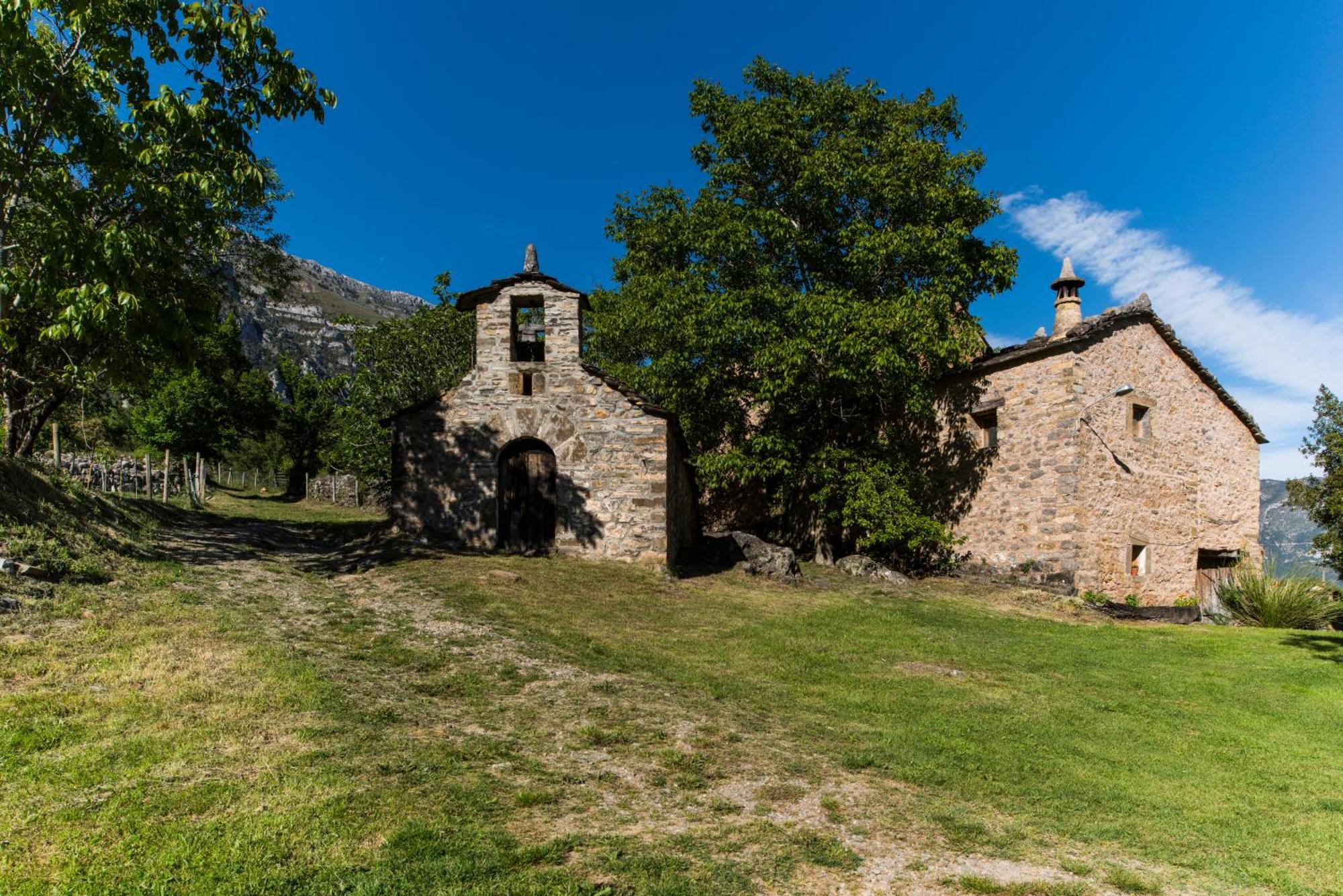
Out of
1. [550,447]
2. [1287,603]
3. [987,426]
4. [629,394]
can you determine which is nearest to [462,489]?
[550,447]

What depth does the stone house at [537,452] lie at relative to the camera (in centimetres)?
1470

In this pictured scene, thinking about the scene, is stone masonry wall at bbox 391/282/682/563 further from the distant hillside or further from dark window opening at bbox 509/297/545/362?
the distant hillside

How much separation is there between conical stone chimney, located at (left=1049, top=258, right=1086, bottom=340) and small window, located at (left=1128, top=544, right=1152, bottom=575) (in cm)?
561

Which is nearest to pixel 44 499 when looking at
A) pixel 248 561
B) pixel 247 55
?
pixel 248 561

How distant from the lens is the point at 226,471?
44.1 meters

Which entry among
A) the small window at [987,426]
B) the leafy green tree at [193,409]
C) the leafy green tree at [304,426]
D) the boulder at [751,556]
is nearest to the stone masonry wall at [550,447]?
the boulder at [751,556]

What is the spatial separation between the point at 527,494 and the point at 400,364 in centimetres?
1173

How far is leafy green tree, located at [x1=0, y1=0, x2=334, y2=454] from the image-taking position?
8.07 metres

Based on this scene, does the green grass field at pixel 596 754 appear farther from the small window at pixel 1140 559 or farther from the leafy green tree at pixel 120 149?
the small window at pixel 1140 559

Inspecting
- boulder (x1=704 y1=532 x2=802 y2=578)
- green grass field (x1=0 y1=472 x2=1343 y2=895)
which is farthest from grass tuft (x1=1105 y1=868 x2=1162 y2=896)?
boulder (x1=704 y1=532 x2=802 y2=578)

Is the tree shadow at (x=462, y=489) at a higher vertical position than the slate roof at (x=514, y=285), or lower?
lower

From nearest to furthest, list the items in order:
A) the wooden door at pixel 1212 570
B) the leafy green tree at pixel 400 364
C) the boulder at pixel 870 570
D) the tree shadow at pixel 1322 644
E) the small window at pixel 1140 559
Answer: the tree shadow at pixel 1322 644 → the small window at pixel 1140 559 → the boulder at pixel 870 570 → the wooden door at pixel 1212 570 → the leafy green tree at pixel 400 364

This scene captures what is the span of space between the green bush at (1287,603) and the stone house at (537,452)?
13224 millimetres

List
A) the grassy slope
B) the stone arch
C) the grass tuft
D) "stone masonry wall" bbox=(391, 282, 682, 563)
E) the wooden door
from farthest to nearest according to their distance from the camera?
the wooden door < the stone arch < "stone masonry wall" bbox=(391, 282, 682, 563) < the grassy slope < the grass tuft
